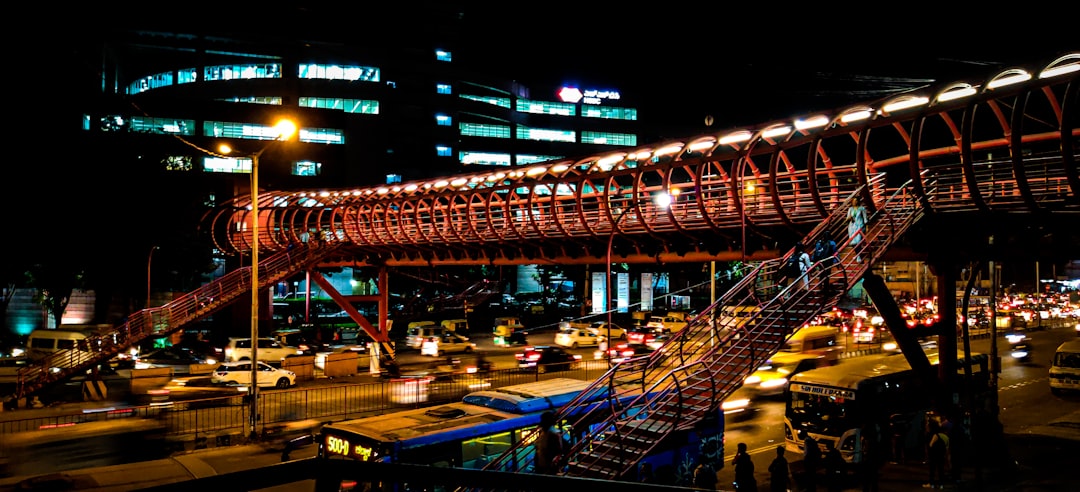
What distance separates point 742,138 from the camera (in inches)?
758

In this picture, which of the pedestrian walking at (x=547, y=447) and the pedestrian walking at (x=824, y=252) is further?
the pedestrian walking at (x=824, y=252)

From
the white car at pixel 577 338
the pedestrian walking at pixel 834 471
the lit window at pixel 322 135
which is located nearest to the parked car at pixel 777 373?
the pedestrian walking at pixel 834 471

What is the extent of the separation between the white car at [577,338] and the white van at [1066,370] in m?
25.2

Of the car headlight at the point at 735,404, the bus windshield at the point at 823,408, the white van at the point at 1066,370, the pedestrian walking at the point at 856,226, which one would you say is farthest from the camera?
the white van at the point at 1066,370

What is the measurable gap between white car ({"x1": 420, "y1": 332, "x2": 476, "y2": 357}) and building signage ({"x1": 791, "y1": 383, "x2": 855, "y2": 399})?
1067 inches

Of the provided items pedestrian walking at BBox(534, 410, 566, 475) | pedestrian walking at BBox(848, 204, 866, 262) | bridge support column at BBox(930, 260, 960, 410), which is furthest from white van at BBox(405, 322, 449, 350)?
pedestrian walking at BBox(534, 410, 566, 475)

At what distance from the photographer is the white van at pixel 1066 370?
27.5m

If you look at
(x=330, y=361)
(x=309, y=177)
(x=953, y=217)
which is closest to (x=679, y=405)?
(x=953, y=217)

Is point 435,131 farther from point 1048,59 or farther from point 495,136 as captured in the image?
point 1048,59

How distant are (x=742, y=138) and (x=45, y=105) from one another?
39.1 m

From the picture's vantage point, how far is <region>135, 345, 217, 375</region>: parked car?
36.9 m

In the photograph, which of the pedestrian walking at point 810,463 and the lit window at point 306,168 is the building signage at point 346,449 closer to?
the pedestrian walking at point 810,463

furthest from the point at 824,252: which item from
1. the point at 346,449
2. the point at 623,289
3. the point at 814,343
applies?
the point at 623,289

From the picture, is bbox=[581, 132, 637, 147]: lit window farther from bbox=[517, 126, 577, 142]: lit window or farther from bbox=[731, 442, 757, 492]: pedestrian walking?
bbox=[731, 442, 757, 492]: pedestrian walking
